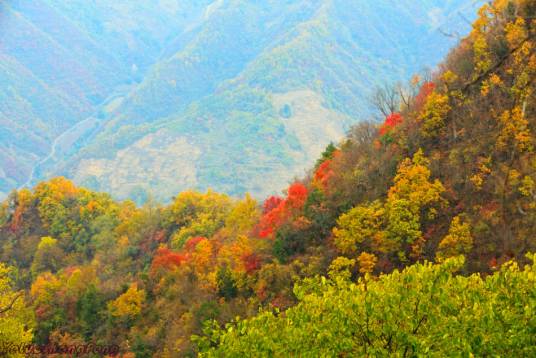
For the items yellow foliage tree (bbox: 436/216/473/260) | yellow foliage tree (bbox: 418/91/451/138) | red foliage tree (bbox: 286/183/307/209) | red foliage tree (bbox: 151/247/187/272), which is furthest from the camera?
red foliage tree (bbox: 151/247/187/272)

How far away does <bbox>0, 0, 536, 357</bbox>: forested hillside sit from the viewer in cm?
1669

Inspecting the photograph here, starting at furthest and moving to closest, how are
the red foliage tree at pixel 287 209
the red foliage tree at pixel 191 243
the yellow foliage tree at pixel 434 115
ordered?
the red foliage tree at pixel 191 243 → the red foliage tree at pixel 287 209 → the yellow foliage tree at pixel 434 115

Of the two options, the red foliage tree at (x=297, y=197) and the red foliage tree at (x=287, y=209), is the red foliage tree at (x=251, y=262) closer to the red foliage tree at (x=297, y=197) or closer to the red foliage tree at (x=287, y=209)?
the red foliage tree at (x=287, y=209)

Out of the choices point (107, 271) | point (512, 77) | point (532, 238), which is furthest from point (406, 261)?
point (107, 271)

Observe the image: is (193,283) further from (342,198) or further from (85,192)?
(85,192)

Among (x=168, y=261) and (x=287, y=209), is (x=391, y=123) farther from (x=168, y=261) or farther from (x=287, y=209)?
(x=168, y=261)

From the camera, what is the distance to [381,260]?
4697cm

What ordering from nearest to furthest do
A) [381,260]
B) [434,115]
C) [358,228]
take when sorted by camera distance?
[381,260]
[358,228]
[434,115]

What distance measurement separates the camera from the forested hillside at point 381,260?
16688 millimetres

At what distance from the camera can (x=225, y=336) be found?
17188 mm

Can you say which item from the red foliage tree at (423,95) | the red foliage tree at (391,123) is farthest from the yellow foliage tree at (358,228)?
the red foliage tree at (423,95)

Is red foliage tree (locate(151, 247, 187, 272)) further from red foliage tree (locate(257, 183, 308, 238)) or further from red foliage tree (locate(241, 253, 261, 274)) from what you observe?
red foliage tree (locate(241, 253, 261, 274))

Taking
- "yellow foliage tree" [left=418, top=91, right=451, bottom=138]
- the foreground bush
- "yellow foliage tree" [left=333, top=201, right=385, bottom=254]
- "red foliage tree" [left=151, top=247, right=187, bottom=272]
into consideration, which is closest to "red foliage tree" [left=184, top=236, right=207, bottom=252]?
"red foliage tree" [left=151, top=247, right=187, bottom=272]

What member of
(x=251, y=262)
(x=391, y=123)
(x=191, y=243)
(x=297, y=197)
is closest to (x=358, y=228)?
(x=251, y=262)
